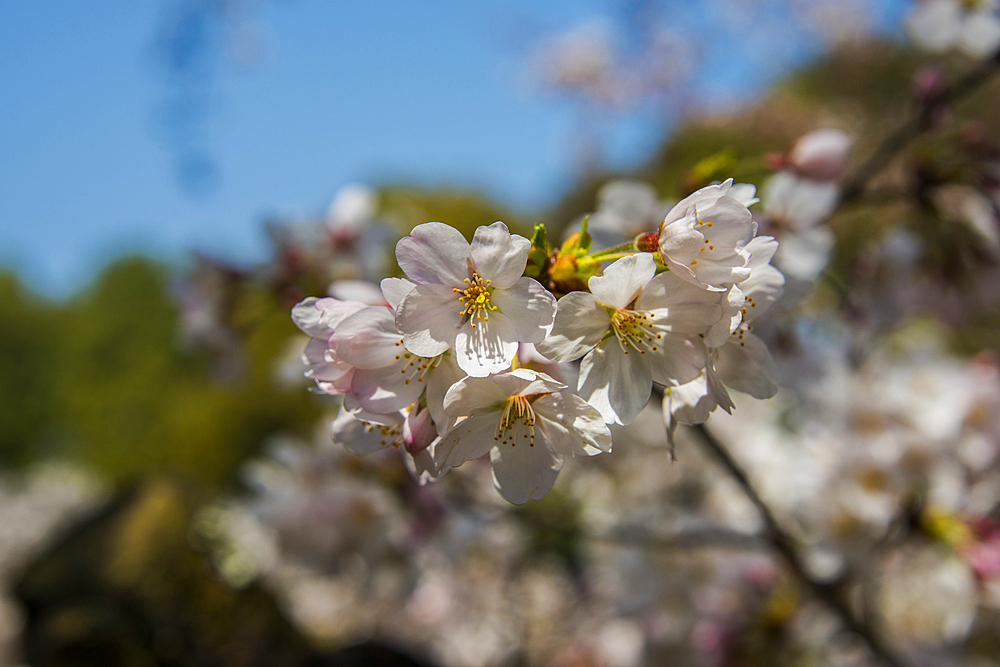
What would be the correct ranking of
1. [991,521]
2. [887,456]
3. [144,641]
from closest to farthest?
[991,521] < [887,456] < [144,641]

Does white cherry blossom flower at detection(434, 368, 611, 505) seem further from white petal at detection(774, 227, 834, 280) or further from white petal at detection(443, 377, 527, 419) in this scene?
white petal at detection(774, 227, 834, 280)

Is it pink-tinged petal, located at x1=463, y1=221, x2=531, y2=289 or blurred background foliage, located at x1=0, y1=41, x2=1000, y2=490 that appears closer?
pink-tinged petal, located at x1=463, y1=221, x2=531, y2=289

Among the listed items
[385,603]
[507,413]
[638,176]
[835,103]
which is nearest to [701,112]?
[638,176]

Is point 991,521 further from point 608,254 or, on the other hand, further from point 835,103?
point 835,103

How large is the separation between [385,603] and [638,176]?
6642 mm

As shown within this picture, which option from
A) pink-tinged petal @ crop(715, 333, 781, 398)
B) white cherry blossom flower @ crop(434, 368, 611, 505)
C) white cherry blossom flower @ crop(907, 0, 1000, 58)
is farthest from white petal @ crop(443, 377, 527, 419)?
white cherry blossom flower @ crop(907, 0, 1000, 58)

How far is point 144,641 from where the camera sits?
5.09 ft

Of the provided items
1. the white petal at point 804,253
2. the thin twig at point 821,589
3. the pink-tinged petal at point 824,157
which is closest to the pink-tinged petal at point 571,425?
the white petal at point 804,253

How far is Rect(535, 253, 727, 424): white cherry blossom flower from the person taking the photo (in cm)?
52

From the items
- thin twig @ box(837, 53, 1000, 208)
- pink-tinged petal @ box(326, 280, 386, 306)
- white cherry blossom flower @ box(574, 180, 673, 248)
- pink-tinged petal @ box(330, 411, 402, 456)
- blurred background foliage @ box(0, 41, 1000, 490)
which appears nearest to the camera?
pink-tinged petal @ box(330, 411, 402, 456)

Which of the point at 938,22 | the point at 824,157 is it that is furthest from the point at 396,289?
the point at 938,22

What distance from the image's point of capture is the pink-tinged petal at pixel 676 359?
0.53 meters

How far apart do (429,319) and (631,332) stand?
0.19 metres

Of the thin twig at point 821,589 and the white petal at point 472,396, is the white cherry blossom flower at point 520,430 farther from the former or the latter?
the thin twig at point 821,589
